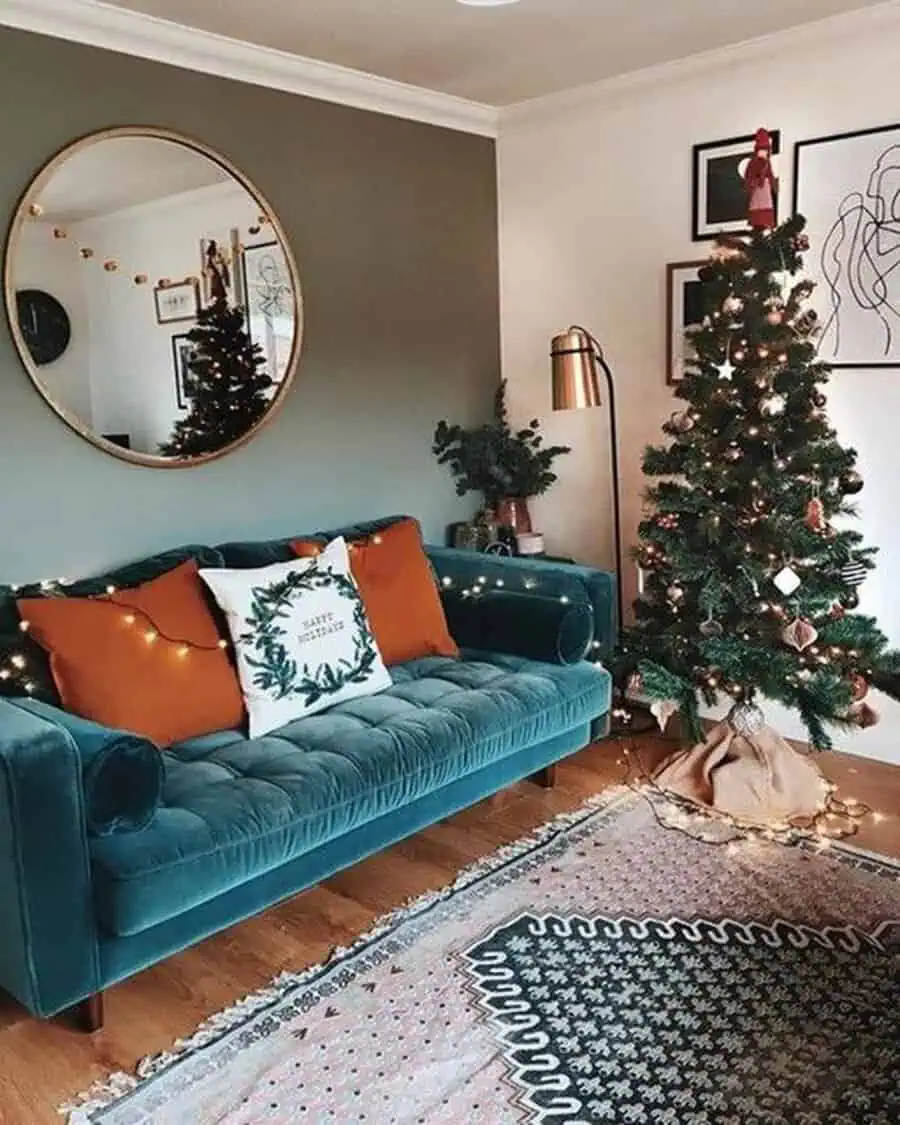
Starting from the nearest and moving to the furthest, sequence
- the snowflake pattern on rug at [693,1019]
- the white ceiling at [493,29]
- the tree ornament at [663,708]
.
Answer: the snowflake pattern on rug at [693,1019]
the white ceiling at [493,29]
the tree ornament at [663,708]

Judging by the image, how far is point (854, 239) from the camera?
10.8 feet

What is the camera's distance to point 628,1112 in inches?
76.0

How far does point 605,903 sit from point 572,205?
8.78 ft

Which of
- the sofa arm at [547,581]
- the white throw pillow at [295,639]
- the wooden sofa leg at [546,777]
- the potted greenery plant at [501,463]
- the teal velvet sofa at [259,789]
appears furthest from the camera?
the potted greenery plant at [501,463]

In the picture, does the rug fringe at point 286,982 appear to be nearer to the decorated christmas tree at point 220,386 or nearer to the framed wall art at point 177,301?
the decorated christmas tree at point 220,386

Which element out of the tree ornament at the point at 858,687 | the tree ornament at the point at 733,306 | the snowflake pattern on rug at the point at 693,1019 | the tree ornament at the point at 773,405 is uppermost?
the tree ornament at the point at 733,306

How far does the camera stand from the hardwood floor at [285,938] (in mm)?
2105

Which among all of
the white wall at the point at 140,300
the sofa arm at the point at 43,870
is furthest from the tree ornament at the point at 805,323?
the sofa arm at the point at 43,870

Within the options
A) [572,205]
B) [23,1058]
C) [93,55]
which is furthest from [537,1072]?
[572,205]

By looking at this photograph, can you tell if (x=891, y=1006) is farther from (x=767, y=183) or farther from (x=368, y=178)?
(x=368, y=178)

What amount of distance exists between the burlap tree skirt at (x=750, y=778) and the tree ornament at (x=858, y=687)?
1.02 ft

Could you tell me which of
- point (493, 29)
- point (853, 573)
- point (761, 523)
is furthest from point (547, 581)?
point (493, 29)

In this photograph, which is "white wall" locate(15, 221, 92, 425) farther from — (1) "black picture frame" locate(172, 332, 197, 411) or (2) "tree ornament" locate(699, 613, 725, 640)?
(2) "tree ornament" locate(699, 613, 725, 640)

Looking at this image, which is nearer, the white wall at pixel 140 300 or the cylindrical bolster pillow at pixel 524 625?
the white wall at pixel 140 300
